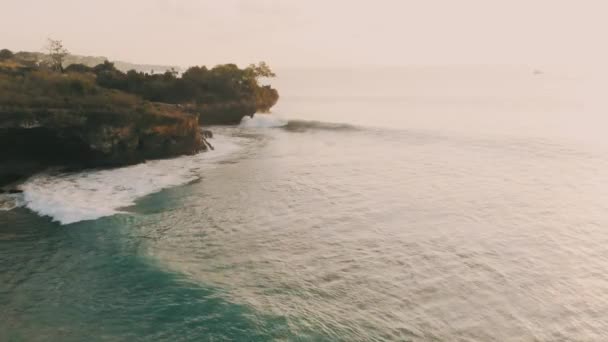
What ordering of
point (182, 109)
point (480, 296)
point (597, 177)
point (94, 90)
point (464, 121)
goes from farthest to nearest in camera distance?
point (464, 121), point (182, 109), point (94, 90), point (597, 177), point (480, 296)

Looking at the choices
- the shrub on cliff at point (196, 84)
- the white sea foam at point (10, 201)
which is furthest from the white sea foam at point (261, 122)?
the white sea foam at point (10, 201)

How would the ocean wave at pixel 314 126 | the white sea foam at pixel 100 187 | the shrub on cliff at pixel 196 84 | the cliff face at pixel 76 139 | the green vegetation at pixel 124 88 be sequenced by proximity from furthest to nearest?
the ocean wave at pixel 314 126
the shrub on cliff at pixel 196 84
the green vegetation at pixel 124 88
the cliff face at pixel 76 139
the white sea foam at pixel 100 187

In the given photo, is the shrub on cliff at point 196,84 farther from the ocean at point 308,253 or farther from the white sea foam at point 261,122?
the ocean at point 308,253

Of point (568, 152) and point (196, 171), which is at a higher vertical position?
point (568, 152)

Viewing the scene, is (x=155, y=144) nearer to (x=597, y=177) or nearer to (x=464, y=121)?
(x=597, y=177)

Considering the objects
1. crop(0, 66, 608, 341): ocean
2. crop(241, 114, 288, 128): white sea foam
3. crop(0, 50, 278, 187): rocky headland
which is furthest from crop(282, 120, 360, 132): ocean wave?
crop(0, 66, 608, 341): ocean

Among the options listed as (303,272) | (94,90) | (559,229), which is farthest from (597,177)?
(94,90)
